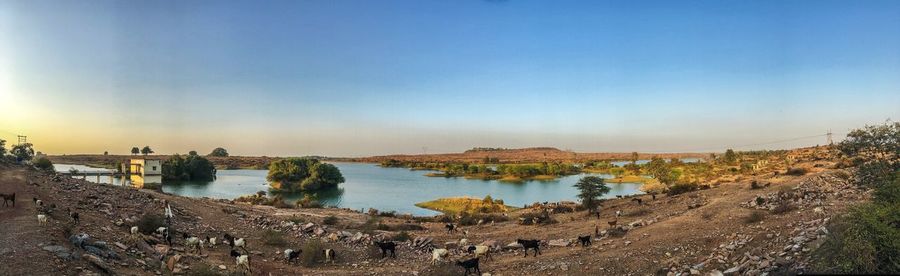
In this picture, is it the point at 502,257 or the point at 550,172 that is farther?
the point at 550,172

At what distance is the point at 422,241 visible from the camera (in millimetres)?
23578

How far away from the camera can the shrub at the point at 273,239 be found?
22906mm

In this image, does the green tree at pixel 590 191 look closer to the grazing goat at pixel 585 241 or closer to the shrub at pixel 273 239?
the grazing goat at pixel 585 241

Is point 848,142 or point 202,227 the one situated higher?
point 848,142

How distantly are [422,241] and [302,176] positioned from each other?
3286 inches

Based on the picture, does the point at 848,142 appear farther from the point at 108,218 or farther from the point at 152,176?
the point at 152,176

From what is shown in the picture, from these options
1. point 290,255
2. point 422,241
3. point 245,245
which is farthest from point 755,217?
point 245,245

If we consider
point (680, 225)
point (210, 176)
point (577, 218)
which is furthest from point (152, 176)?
point (680, 225)

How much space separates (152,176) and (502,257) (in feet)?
291

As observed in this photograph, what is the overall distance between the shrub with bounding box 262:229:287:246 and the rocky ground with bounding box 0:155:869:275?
0.33ft

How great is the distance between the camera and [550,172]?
454 feet

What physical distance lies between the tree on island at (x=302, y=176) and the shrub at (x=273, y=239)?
7154cm

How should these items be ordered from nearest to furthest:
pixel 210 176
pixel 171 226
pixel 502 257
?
pixel 502 257 → pixel 171 226 → pixel 210 176

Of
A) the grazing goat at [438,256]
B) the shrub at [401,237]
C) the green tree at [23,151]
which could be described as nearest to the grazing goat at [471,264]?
the grazing goat at [438,256]
